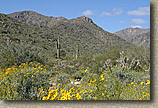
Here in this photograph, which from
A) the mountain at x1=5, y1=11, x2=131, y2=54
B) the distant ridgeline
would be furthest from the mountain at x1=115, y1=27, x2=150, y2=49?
the mountain at x1=5, y1=11, x2=131, y2=54

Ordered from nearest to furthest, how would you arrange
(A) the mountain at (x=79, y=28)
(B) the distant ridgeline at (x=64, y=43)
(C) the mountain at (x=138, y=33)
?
(C) the mountain at (x=138, y=33)
(A) the mountain at (x=79, y=28)
(B) the distant ridgeline at (x=64, y=43)

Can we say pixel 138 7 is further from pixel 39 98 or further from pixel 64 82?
pixel 39 98

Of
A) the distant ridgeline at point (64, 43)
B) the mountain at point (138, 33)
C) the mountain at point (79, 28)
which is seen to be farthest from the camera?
the distant ridgeline at point (64, 43)

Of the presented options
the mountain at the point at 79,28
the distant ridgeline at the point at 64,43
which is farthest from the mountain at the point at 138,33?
the mountain at the point at 79,28

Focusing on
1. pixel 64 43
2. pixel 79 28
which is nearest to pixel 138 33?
pixel 79 28

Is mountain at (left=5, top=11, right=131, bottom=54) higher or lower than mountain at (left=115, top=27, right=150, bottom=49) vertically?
higher

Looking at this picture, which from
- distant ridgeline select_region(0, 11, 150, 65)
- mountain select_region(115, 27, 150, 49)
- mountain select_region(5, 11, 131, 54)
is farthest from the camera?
distant ridgeline select_region(0, 11, 150, 65)

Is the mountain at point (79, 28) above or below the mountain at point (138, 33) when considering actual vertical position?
above

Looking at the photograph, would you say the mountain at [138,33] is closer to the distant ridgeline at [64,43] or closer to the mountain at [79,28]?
the distant ridgeline at [64,43]

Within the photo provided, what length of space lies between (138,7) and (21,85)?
3.00m

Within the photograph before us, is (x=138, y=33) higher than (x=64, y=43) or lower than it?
lower

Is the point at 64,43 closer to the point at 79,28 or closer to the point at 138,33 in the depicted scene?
the point at 79,28

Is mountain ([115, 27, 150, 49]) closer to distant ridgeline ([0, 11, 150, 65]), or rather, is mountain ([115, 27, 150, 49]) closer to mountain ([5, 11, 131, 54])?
Result: distant ridgeline ([0, 11, 150, 65])

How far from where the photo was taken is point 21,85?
144 inches
